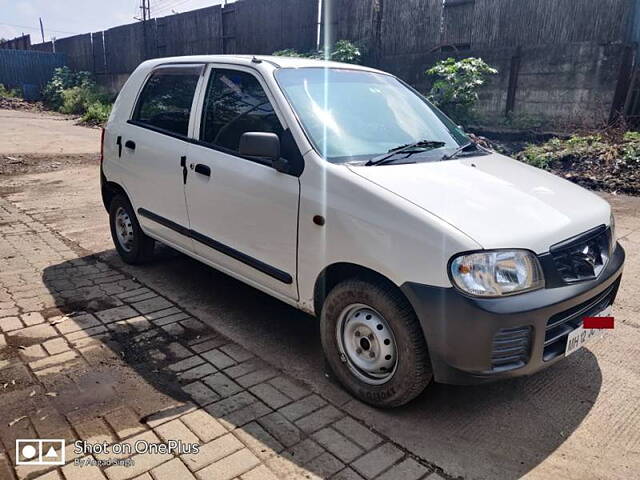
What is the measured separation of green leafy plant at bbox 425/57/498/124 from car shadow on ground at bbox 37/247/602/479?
7.96 meters

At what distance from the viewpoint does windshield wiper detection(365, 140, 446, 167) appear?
303 cm

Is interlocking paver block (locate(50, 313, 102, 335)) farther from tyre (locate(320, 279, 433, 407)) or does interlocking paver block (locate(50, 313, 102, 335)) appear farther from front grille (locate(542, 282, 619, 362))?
front grille (locate(542, 282, 619, 362))

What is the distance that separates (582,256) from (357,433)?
153 cm

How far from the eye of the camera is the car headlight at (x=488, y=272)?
2373 millimetres

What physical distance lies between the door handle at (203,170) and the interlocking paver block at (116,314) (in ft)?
4.07

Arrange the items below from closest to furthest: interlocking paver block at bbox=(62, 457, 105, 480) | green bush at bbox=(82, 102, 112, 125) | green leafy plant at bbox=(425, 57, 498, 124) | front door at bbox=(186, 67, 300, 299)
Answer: interlocking paver block at bbox=(62, 457, 105, 480)
front door at bbox=(186, 67, 300, 299)
green leafy plant at bbox=(425, 57, 498, 124)
green bush at bbox=(82, 102, 112, 125)

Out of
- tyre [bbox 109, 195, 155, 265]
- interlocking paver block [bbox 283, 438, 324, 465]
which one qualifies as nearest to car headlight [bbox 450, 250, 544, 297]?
interlocking paver block [bbox 283, 438, 324, 465]

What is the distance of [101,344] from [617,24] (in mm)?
10292

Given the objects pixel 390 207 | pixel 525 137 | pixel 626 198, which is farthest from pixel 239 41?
pixel 390 207

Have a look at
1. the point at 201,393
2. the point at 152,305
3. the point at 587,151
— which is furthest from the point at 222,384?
the point at 587,151

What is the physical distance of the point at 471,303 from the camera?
235cm

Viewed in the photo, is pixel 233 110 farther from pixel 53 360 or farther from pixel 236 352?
pixel 53 360

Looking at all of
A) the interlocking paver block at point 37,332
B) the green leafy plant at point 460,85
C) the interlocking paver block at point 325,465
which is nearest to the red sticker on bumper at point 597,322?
the interlocking paver block at point 325,465

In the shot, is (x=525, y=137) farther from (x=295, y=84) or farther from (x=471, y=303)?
(x=471, y=303)
